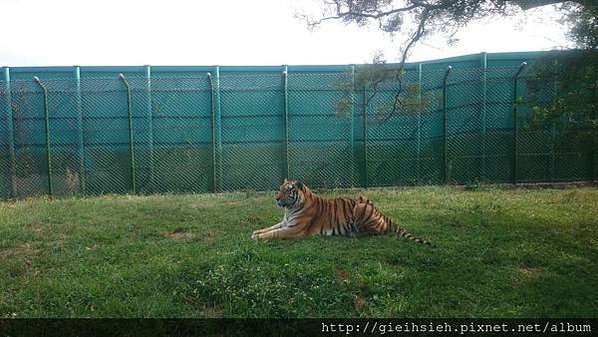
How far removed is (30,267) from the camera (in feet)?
17.8

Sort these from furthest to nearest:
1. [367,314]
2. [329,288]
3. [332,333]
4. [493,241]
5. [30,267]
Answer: [493,241]
[30,267]
[329,288]
[367,314]
[332,333]

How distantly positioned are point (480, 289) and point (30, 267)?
Result: 430cm

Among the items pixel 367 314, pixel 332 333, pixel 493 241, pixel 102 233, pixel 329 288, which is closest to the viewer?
pixel 332 333

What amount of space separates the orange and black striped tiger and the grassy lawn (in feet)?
0.96

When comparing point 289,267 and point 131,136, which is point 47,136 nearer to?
point 131,136

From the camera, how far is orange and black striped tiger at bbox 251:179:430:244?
6.75m

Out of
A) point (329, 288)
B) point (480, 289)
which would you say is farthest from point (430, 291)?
point (329, 288)

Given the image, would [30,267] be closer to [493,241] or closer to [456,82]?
[493,241]

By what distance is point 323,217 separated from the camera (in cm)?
690

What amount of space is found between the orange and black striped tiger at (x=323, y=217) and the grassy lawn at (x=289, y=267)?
29 centimetres

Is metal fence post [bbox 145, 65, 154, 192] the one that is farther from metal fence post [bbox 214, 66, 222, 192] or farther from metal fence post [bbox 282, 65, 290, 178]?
metal fence post [bbox 282, 65, 290, 178]

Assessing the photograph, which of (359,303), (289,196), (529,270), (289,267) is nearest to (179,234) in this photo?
(289,196)

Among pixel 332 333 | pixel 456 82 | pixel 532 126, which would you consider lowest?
pixel 332 333

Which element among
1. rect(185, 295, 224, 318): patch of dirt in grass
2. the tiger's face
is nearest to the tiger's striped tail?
the tiger's face
